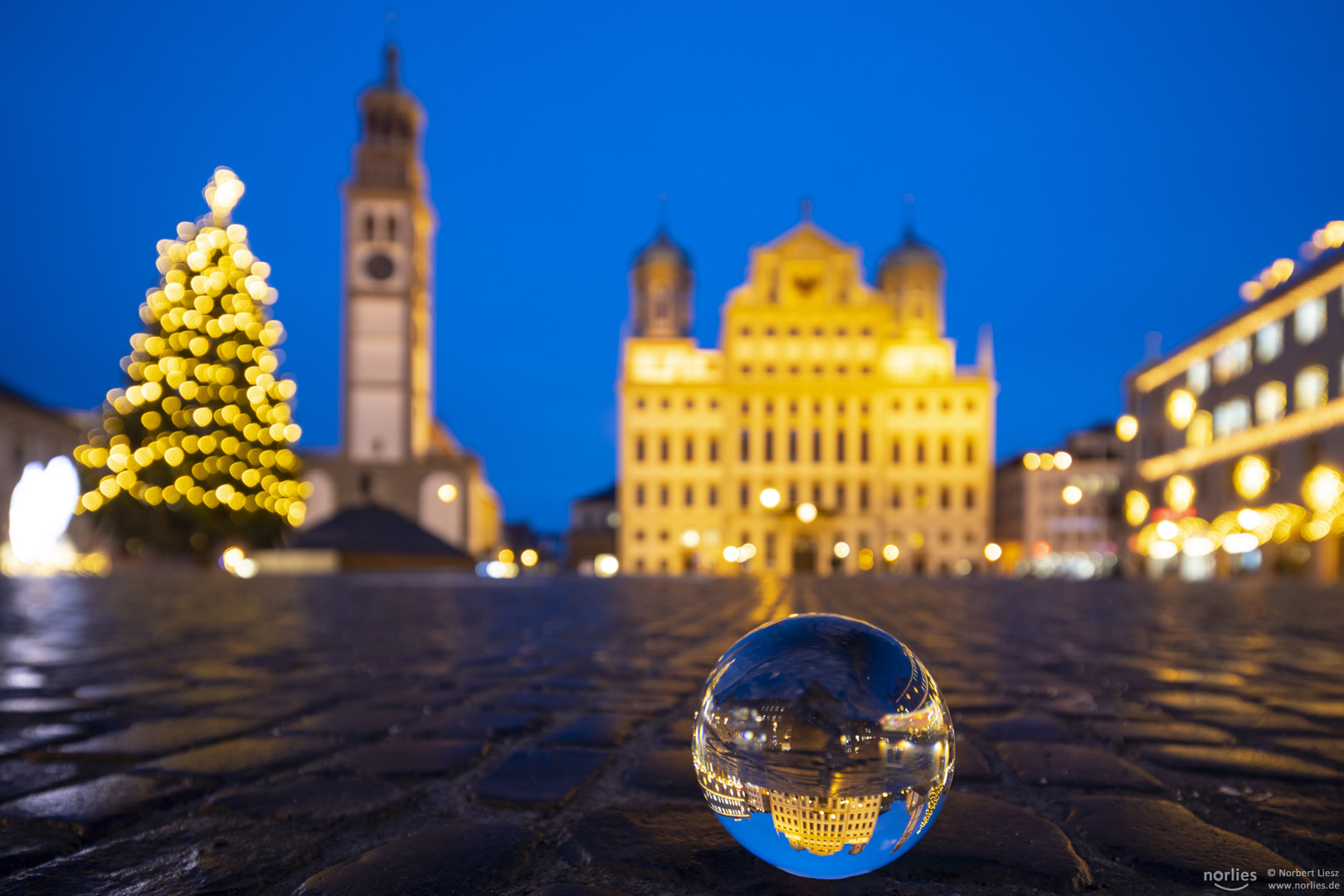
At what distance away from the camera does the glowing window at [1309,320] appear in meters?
29.3

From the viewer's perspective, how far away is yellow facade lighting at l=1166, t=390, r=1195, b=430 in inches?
1587

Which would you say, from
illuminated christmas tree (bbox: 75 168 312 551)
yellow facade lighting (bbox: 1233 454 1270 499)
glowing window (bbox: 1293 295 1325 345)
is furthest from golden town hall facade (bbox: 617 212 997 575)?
illuminated christmas tree (bbox: 75 168 312 551)

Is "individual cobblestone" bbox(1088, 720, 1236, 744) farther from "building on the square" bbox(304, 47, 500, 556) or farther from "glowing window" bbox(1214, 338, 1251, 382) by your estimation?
"building on the square" bbox(304, 47, 500, 556)

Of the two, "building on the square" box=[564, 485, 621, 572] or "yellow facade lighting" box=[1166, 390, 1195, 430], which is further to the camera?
"building on the square" box=[564, 485, 621, 572]

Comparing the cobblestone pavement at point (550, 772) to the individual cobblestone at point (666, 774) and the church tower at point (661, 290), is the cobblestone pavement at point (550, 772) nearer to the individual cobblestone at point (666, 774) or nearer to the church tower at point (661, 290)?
the individual cobblestone at point (666, 774)

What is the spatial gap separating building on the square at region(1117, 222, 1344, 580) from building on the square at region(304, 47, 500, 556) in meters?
34.5

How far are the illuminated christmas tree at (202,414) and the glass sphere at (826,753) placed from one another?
3008cm

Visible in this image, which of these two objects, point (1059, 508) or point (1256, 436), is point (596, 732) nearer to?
point (1256, 436)

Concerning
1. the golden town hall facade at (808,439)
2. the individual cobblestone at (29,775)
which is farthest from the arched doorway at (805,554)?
the individual cobblestone at (29,775)

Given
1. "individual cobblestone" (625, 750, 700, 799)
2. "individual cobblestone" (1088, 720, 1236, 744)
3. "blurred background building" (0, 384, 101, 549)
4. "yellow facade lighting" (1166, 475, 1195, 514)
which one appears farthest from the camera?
"yellow facade lighting" (1166, 475, 1195, 514)

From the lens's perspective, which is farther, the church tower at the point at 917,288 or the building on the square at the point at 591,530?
the building on the square at the point at 591,530

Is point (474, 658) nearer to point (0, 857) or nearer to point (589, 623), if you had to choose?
point (589, 623)

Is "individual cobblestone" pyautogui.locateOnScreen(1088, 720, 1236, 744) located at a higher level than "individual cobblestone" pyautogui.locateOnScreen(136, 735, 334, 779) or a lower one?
lower

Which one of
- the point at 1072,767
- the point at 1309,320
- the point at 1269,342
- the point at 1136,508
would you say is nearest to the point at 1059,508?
the point at 1136,508
